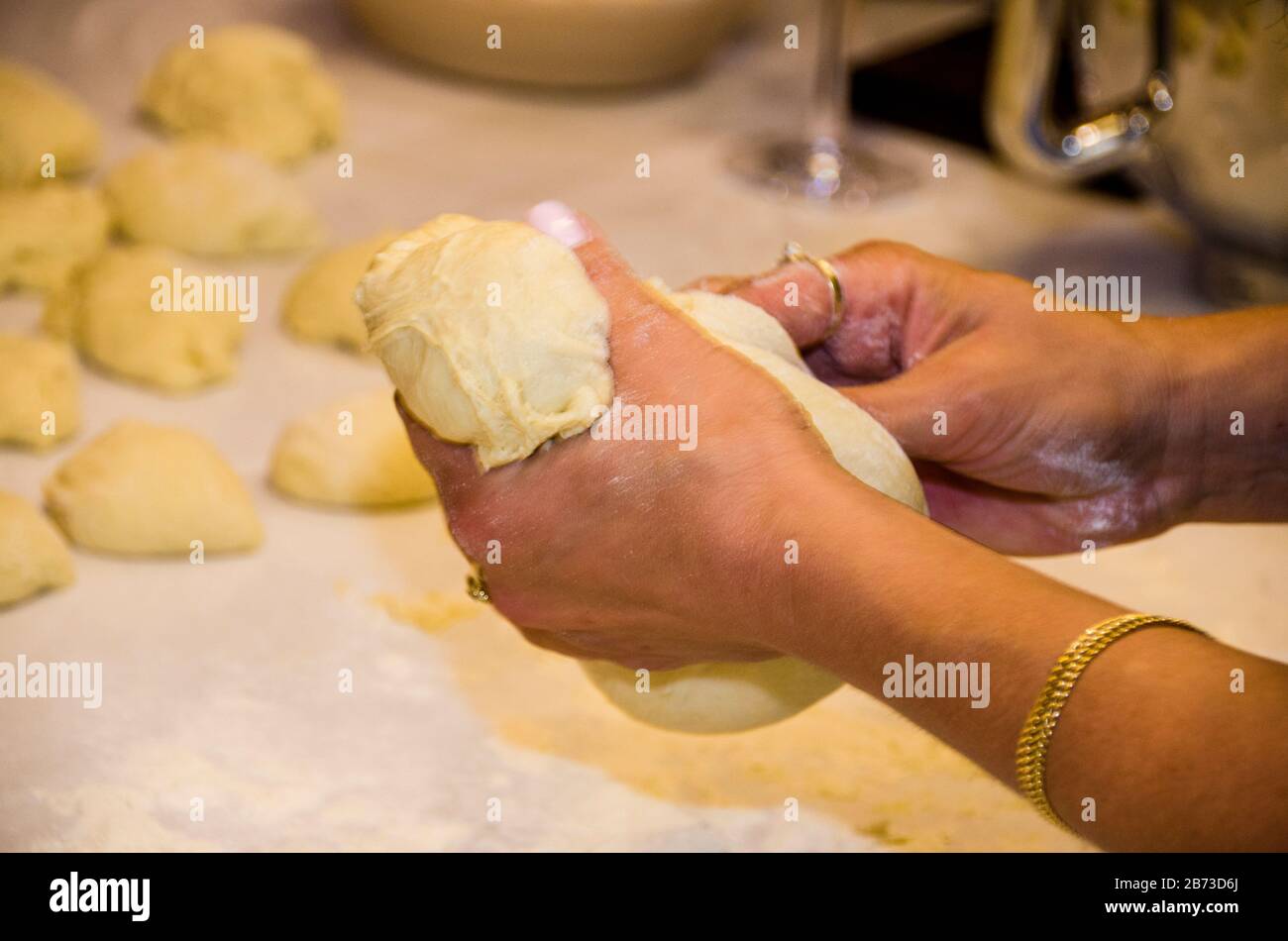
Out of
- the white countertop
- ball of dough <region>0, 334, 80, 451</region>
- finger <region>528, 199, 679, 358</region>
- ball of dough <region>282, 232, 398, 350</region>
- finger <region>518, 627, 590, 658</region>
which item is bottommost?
the white countertop

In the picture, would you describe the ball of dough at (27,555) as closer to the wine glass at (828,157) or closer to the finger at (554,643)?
the finger at (554,643)

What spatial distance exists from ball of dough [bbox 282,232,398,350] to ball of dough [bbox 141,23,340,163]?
0.48m

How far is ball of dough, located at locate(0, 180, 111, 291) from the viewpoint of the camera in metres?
1.81

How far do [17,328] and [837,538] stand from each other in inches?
52.1

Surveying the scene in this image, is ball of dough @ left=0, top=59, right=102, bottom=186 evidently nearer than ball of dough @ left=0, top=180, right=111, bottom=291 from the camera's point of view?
No

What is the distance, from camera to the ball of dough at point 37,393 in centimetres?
152

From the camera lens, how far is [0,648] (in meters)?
1.28

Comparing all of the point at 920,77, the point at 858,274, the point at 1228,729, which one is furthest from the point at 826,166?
the point at 1228,729

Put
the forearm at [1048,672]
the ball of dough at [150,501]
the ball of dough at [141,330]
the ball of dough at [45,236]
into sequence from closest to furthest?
the forearm at [1048,672] < the ball of dough at [150,501] < the ball of dough at [141,330] < the ball of dough at [45,236]

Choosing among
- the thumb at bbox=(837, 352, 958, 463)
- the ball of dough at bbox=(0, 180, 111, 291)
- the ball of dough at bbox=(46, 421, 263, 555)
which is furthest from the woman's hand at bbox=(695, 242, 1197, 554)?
the ball of dough at bbox=(0, 180, 111, 291)

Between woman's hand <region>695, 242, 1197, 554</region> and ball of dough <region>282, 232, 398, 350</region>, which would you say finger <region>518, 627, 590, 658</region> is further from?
ball of dough <region>282, 232, 398, 350</region>

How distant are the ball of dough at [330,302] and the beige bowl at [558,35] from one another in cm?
67

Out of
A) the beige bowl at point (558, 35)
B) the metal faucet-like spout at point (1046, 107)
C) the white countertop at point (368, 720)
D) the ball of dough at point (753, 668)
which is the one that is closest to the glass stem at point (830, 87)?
the beige bowl at point (558, 35)
